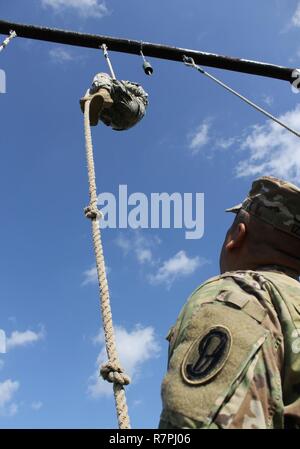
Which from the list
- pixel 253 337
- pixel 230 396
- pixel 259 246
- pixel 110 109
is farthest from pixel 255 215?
pixel 110 109

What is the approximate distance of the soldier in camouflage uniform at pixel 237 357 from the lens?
1510 mm

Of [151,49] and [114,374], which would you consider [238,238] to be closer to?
[114,374]

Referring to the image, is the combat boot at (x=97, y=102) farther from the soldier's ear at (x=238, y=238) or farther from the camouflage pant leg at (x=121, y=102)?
the soldier's ear at (x=238, y=238)

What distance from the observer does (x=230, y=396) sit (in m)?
1.52

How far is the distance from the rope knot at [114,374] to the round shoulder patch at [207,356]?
781mm

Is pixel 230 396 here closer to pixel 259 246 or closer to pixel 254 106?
pixel 259 246

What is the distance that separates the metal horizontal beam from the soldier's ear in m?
3.33

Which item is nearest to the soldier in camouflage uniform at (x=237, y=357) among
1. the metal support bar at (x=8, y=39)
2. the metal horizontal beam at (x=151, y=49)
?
the metal support bar at (x=8, y=39)

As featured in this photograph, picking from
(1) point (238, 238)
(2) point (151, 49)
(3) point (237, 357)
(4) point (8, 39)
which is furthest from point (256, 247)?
(2) point (151, 49)

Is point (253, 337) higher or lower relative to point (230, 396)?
higher

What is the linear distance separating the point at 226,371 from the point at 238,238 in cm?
98

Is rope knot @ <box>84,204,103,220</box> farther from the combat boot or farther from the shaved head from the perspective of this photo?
the combat boot

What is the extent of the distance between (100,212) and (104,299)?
0.64 metres
